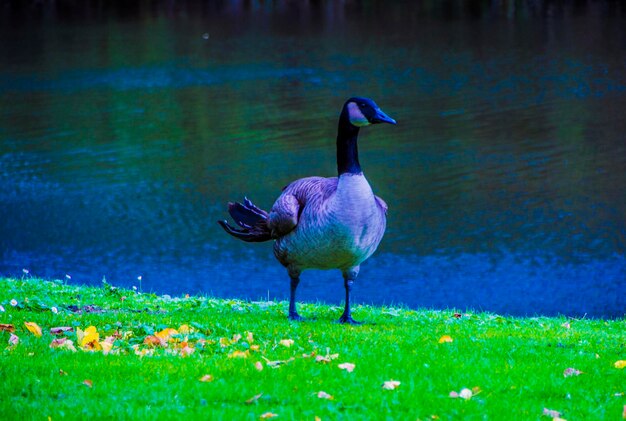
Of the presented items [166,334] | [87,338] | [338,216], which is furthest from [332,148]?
[87,338]

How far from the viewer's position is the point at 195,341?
9047 millimetres

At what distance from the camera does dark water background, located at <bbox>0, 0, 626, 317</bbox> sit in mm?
19531

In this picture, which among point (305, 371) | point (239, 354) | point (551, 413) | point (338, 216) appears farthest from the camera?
point (338, 216)

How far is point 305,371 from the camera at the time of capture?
7750 millimetres

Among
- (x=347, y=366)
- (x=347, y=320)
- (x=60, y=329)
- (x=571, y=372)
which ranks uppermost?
(x=347, y=366)

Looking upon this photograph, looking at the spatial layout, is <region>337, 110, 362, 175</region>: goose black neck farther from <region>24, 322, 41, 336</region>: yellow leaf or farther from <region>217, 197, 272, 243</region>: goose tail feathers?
<region>24, 322, 41, 336</region>: yellow leaf

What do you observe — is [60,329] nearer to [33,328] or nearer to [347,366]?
[33,328]

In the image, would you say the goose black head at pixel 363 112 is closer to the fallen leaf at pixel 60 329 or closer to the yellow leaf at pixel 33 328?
the fallen leaf at pixel 60 329

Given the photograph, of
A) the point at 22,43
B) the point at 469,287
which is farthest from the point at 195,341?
the point at 22,43

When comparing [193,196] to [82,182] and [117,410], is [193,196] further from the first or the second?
[117,410]

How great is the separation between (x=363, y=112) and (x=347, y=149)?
1.59 ft

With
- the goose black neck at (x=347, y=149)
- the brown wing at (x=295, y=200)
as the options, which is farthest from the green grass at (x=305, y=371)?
the goose black neck at (x=347, y=149)

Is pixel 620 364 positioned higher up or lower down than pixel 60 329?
higher up

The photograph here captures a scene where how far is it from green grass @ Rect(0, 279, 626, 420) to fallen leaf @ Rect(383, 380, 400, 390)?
0.07 metres
